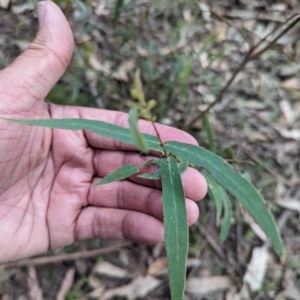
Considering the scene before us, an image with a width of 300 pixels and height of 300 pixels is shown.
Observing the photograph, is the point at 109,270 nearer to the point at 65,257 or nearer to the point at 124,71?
the point at 65,257

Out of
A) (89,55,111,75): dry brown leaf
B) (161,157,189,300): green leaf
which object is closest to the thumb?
(161,157,189,300): green leaf

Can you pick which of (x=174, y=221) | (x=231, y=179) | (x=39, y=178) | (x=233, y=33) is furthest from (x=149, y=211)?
(x=233, y=33)

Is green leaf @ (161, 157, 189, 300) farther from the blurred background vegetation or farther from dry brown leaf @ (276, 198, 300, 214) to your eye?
dry brown leaf @ (276, 198, 300, 214)

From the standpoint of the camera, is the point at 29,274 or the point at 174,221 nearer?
the point at 174,221

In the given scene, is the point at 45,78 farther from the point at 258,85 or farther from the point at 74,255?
the point at 258,85

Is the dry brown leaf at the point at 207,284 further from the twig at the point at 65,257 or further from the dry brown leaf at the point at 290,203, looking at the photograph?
the dry brown leaf at the point at 290,203
